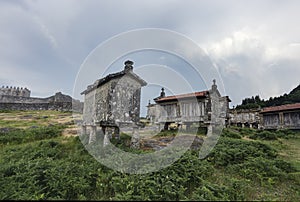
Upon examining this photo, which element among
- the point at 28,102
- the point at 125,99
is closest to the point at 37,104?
the point at 28,102

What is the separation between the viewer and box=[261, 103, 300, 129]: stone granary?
2092cm

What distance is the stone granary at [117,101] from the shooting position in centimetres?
912

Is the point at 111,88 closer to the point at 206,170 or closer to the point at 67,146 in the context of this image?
the point at 67,146

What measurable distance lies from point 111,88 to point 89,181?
4829 millimetres

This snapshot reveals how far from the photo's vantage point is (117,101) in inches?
367

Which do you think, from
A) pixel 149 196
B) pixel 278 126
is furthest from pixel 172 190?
pixel 278 126

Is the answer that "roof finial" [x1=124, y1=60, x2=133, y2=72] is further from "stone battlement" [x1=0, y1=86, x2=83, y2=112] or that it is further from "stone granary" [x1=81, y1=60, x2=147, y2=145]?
"stone battlement" [x1=0, y1=86, x2=83, y2=112]

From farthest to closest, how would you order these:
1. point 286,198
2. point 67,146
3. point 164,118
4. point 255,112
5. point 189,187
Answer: point 255,112 → point 164,118 → point 67,146 → point 189,187 → point 286,198

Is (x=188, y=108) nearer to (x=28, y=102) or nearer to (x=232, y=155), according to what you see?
(x=232, y=155)

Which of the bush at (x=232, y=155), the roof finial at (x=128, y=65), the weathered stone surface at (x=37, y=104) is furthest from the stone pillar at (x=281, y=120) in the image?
the weathered stone surface at (x=37, y=104)

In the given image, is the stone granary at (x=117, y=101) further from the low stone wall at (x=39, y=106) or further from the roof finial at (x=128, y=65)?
the low stone wall at (x=39, y=106)

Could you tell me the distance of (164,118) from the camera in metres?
17.9

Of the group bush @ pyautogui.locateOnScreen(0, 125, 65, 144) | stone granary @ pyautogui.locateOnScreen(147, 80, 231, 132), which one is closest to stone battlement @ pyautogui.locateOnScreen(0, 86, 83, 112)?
bush @ pyautogui.locateOnScreen(0, 125, 65, 144)

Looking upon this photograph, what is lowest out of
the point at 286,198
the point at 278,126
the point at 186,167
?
the point at 286,198
